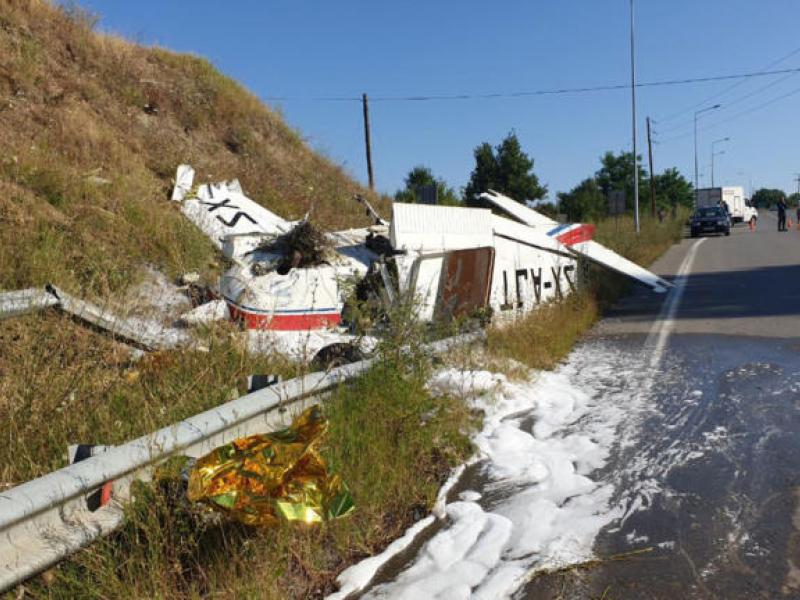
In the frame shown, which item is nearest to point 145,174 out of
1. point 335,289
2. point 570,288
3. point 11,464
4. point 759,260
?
point 335,289

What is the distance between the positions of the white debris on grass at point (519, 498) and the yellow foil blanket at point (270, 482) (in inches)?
21.0

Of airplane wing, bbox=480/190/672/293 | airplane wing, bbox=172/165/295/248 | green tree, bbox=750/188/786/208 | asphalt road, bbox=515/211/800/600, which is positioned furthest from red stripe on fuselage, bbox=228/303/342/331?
green tree, bbox=750/188/786/208

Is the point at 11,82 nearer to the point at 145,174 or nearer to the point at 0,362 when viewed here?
the point at 145,174

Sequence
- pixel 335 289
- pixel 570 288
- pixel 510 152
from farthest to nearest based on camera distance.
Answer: pixel 510 152 < pixel 570 288 < pixel 335 289

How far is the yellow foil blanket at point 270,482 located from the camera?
2488mm

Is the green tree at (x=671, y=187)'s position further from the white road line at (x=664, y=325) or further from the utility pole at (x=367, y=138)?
the white road line at (x=664, y=325)

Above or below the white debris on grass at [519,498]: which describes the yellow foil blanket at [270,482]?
above

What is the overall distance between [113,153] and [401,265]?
24.2 ft

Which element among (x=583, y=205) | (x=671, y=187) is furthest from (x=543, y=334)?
(x=671, y=187)

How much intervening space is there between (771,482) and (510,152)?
45944 mm

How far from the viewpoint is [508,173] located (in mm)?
47969

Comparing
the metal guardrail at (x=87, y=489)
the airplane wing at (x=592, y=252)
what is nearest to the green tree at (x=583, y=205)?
the airplane wing at (x=592, y=252)

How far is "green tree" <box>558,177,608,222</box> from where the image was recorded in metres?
45.6

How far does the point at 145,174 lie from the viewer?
12.2 meters
